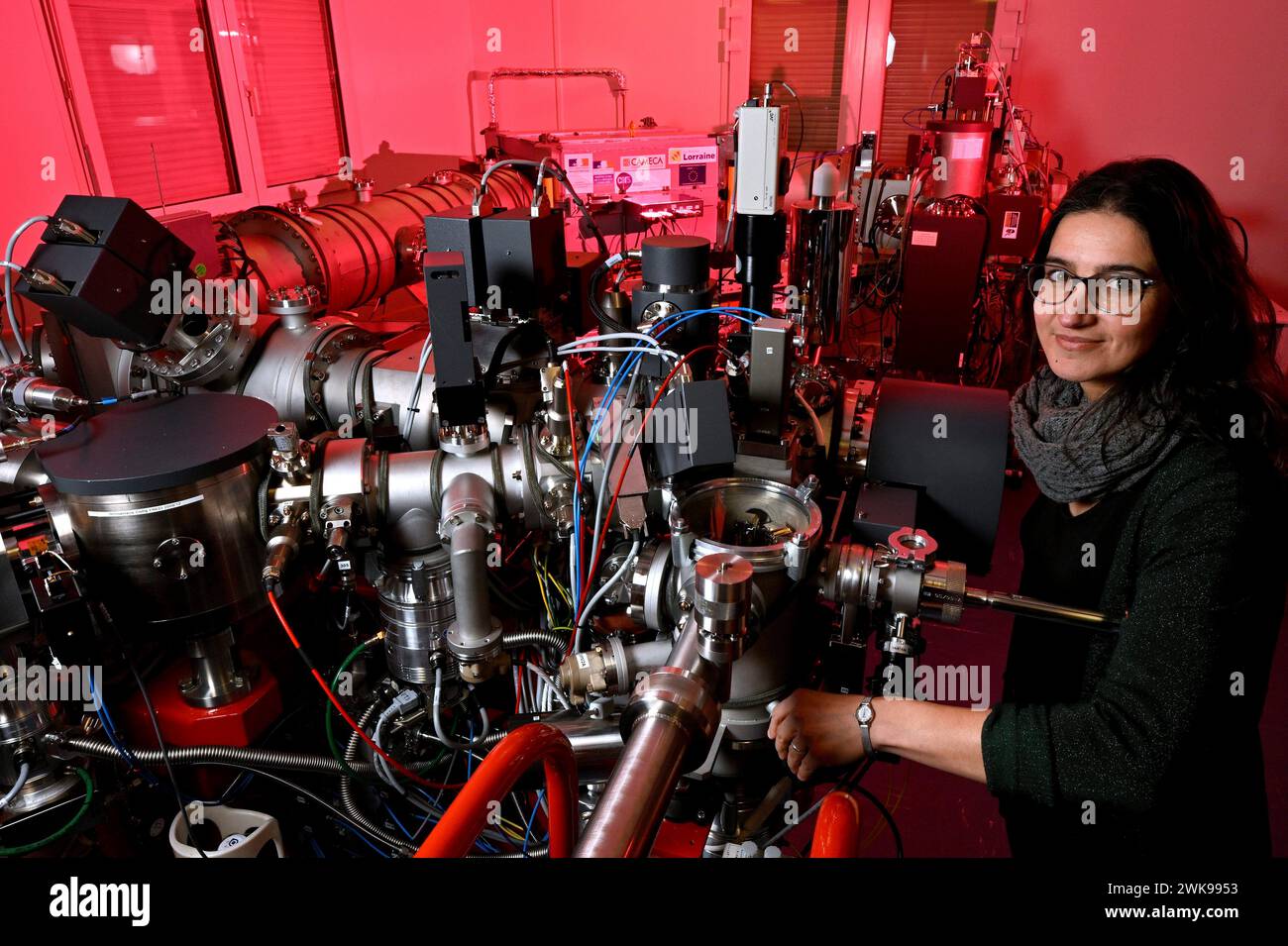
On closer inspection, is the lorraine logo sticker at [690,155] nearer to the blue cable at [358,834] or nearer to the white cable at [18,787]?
the blue cable at [358,834]

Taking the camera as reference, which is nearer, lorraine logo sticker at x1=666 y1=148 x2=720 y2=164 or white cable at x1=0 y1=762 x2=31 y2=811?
white cable at x1=0 y1=762 x2=31 y2=811

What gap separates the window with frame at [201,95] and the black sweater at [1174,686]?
10.2ft

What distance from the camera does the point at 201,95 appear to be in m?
3.19

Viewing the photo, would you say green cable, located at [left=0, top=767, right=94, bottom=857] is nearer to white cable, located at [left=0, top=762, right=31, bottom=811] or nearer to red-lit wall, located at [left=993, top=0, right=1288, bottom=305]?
white cable, located at [left=0, top=762, right=31, bottom=811]

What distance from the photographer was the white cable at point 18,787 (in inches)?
47.4

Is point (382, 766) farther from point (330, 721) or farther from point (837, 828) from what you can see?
point (837, 828)

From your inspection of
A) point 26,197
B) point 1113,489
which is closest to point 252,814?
point 1113,489

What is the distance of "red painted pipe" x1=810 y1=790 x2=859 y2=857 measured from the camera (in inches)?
25.6

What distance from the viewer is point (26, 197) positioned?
2.46 m

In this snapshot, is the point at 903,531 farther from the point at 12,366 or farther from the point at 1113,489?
the point at 12,366

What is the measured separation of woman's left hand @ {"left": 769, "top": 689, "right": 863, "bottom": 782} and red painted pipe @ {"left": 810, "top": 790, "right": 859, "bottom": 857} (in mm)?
237

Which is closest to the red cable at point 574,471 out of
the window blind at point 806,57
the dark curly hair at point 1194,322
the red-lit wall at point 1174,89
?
the dark curly hair at point 1194,322

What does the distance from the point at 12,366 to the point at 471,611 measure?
1181 millimetres

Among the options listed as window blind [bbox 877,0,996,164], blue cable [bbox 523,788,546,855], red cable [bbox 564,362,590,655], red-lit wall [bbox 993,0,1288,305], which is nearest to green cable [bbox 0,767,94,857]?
blue cable [bbox 523,788,546,855]
